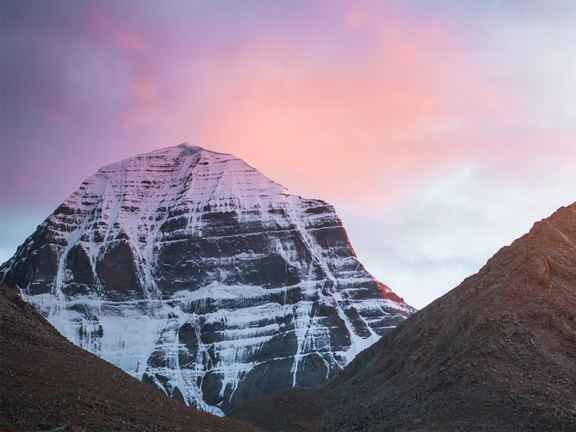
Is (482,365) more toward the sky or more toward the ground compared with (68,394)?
more toward the sky

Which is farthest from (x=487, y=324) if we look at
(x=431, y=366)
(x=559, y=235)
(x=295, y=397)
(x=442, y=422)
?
(x=295, y=397)

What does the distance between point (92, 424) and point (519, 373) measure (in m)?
38.7

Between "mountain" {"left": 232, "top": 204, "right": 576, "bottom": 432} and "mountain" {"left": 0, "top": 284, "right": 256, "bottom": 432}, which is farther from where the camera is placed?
"mountain" {"left": 232, "top": 204, "right": 576, "bottom": 432}

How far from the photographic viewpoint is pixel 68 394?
58875mm

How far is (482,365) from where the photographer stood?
7244 centimetres

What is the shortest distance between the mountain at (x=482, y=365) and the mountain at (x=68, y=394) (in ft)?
58.5

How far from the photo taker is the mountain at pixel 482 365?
2594 inches

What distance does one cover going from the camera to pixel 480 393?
68.2m

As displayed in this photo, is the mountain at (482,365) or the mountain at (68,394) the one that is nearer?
the mountain at (68,394)

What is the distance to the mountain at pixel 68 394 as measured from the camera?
55312 millimetres

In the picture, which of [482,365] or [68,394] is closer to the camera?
[68,394]

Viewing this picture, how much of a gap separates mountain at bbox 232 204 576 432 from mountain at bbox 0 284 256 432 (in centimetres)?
1783

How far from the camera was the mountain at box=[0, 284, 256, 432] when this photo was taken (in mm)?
55312

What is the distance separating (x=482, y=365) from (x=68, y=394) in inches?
1516
